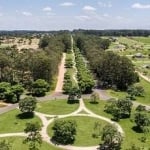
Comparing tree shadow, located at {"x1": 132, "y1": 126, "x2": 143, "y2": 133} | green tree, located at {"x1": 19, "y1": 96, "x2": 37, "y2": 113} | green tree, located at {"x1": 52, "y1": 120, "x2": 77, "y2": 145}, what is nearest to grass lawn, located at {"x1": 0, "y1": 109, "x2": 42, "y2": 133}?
green tree, located at {"x1": 19, "y1": 96, "x2": 37, "y2": 113}

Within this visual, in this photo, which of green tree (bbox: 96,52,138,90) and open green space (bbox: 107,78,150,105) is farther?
green tree (bbox: 96,52,138,90)

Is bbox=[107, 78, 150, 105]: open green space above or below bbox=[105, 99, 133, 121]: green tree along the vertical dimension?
below

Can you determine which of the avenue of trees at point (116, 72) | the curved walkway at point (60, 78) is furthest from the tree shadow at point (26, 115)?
the avenue of trees at point (116, 72)

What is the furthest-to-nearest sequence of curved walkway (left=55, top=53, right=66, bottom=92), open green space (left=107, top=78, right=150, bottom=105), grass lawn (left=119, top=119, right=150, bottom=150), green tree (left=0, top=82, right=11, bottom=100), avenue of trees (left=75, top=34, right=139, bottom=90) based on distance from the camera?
1. avenue of trees (left=75, top=34, right=139, bottom=90)
2. curved walkway (left=55, top=53, right=66, bottom=92)
3. open green space (left=107, top=78, right=150, bottom=105)
4. green tree (left=0, top=82, right=11, bottom=100)
5. grass lawn (left=119, top=119, right=150, bottom=150)

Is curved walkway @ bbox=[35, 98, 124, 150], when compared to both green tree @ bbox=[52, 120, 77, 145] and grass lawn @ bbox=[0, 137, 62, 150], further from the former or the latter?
grass lawn @ bbox=[0, 137, 62, 150]

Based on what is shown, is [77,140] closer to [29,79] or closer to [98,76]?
[29,79]
